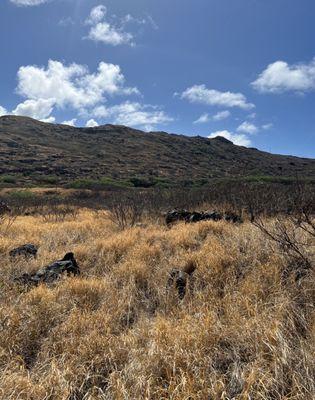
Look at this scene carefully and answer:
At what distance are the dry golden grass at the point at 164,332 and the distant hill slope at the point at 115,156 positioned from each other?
42.2m

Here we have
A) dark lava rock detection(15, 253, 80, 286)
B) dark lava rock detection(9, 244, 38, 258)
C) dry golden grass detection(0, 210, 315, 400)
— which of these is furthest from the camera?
dark lava rock detection(9, 244, 38, 258)

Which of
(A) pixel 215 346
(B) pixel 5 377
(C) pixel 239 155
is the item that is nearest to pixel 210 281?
(A) pixel 215 346

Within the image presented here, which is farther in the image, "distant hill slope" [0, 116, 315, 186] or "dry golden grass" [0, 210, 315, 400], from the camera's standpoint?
"distant hill slope" [0, 116, 315, 186]

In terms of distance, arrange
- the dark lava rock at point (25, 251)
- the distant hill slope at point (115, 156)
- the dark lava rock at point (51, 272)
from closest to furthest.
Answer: the dark lava rock at point (51, 272)
the dark lava rock at point (25, 251)
the distant hill slope at point (115, 156)

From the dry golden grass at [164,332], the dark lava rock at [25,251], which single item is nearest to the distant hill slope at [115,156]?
the dark lava rock at [25,251]

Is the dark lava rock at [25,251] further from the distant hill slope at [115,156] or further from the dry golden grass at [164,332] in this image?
the distant hill slope at [115,156]

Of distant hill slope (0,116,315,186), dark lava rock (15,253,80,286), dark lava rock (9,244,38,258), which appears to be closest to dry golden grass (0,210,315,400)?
Answer: dark lava rock (15,253,80,286)

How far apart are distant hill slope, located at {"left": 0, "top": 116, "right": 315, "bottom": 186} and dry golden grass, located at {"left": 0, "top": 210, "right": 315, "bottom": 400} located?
42245 mm

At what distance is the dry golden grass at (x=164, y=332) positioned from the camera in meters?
3.15

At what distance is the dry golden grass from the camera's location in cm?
315

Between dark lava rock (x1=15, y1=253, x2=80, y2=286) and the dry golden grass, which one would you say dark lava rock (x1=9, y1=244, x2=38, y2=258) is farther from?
dark lava rock (x1=15, y1=253, x2=80, y2=286)

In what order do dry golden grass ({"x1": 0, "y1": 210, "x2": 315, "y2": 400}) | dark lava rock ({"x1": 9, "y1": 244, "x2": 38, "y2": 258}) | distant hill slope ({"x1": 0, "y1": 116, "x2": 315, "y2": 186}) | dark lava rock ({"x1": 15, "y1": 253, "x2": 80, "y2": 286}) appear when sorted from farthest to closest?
distant hill slope ({"x1": 0, "y1": 116, "x2": 315, "y2": 186}) < dark lava rock ({"x1": 9, "y1": 244, "x2": 38, "y2": 258}) < dark lava rock ({"x1": 15, "y1": 253, "x2": 80, "y2": 286}) < dry golden grass ({"x1": 0, "y1": 210, "x2": 315, "y2": 400})

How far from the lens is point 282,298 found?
4332 mm

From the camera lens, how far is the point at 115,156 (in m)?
80.9
